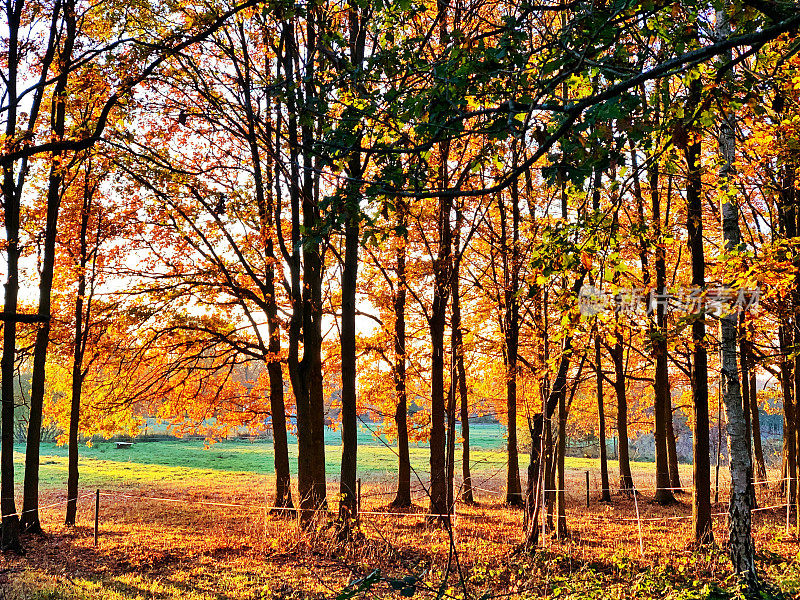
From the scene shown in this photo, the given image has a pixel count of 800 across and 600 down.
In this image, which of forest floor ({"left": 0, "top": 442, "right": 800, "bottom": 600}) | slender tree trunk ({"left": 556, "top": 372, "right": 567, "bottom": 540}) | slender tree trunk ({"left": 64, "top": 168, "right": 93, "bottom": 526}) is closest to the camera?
forest floor ({"left": 0, "top": 442, "right": 800, "bottom": 600})

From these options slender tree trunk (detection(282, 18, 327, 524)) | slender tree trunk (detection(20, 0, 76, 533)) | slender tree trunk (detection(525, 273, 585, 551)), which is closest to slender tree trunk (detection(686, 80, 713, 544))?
slender tree trunk (detection(525, 273, 585, 551))

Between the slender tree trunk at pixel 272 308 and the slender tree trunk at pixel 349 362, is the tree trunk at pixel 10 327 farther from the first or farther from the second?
A: the slender tree trunk at pixel 349 362

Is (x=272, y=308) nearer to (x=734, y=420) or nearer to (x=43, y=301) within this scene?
(x=43, y=301)

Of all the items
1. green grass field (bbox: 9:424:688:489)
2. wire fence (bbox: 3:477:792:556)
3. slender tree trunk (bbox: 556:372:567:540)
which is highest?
slender tree trunk (bbox: 556:372:567:540)

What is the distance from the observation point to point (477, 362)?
20.5m

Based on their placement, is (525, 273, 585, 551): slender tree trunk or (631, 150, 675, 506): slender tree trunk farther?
(631, 150, 675, 506): slender tree trunk

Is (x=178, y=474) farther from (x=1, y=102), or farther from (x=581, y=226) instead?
(x=581, y=226)

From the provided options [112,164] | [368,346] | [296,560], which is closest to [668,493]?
[368,346]

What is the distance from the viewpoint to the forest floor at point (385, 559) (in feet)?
24.1

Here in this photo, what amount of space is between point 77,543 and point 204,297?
20.5 ft

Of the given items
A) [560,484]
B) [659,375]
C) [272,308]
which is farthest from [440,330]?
[659,375]

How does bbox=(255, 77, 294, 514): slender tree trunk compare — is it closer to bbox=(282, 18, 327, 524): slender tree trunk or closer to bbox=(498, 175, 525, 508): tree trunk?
bbox=(282, 18, 327, 524): slender tree trunk

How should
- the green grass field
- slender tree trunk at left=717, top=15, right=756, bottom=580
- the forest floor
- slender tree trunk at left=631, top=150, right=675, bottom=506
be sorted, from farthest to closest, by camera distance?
1. the green grass field
2. slender tree trunk at left=631, top=150, right=675, bottom=506
3. slender tree trunk at left=717, top=15, right=756, bottom=580
4. the forest floor

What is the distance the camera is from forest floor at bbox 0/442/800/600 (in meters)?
7.36
